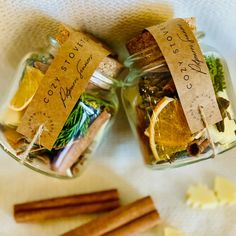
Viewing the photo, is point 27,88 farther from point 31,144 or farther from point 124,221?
point 124,221

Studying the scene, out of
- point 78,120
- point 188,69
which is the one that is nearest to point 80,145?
point 78,120

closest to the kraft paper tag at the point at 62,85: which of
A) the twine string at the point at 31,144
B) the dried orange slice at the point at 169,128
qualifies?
the twine string at the point at 31,144

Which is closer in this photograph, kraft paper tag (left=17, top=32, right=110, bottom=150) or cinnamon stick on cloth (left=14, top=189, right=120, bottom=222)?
kraft paper tag (left=17, top=32, right=110, bottom=150)

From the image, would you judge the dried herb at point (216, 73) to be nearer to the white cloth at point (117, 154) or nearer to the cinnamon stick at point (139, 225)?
the white cloth at point (117, 154)

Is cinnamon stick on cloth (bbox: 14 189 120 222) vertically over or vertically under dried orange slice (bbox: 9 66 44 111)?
under

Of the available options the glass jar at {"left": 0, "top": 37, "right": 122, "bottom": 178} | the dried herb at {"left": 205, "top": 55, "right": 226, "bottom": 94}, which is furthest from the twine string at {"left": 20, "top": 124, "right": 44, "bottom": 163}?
the dried herb at {"left": 205, "top": 55, "right": 226, "bottom": 94}

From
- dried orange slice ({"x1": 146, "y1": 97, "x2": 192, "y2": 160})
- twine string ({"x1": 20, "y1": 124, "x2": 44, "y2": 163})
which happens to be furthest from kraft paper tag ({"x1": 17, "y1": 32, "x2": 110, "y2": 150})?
dried orange slice ({"x1": 146, "y1": 97, "x2": 192, "y2": 160})

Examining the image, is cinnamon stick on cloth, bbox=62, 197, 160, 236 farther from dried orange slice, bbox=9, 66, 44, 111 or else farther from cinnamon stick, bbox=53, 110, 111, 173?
dried orange slice, bbox=9, 66, 44, 111
